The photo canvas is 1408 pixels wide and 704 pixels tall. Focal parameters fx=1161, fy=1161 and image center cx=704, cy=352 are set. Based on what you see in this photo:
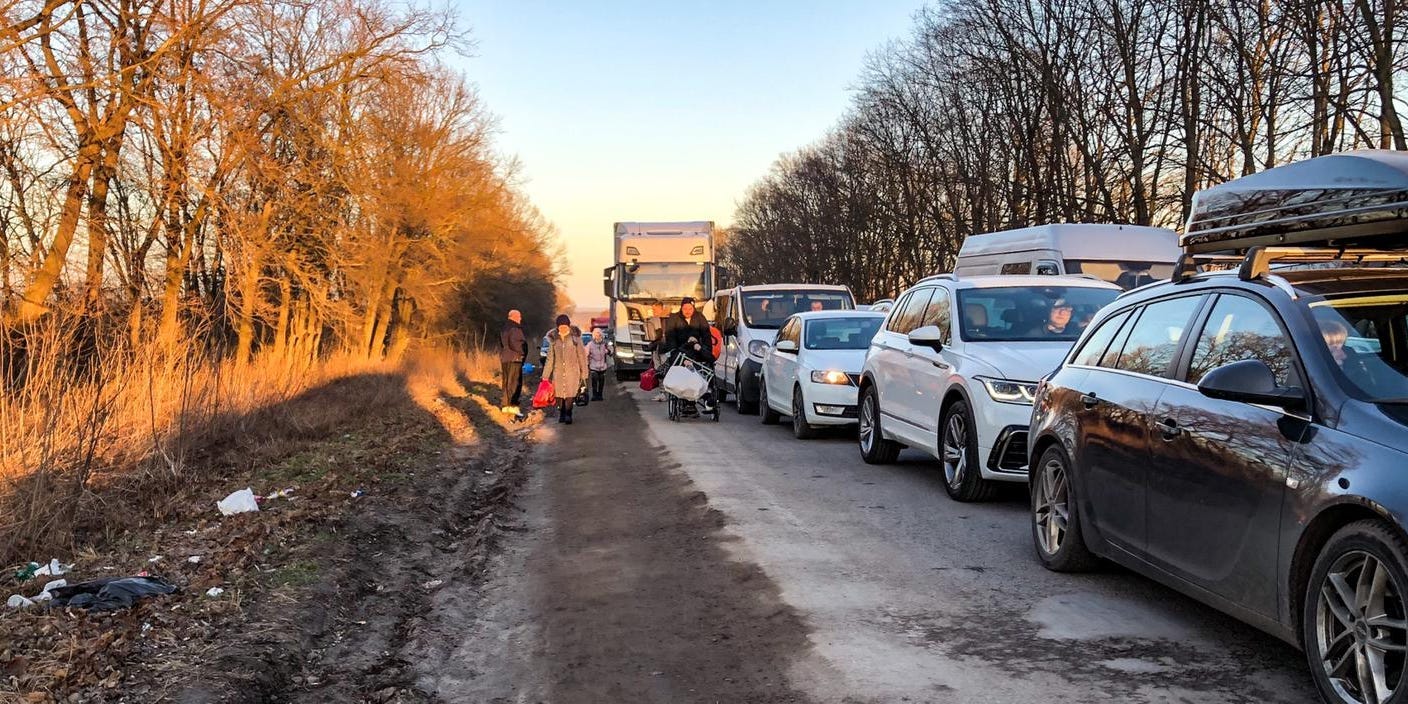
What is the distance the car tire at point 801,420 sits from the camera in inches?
563

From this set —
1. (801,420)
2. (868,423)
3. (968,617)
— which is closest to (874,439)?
(868,423)

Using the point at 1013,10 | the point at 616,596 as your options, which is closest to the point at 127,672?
the point at 616,596

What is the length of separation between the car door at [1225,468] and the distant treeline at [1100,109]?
66.7ft

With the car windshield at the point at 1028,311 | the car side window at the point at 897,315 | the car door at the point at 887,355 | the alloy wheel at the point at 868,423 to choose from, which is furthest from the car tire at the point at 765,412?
the car windshield at the point at 1028,311

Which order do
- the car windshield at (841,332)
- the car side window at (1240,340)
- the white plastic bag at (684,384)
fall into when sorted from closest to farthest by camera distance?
the car side window at (1240,340)
the car windshield at (841,332)
the white plastic bag at (684,384)

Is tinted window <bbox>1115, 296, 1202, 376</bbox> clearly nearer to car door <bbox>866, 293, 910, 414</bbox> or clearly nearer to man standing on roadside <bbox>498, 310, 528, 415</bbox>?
car door <bbox>866, 293, 910, 414</bbox>

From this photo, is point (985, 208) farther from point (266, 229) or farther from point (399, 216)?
point (266, 229)

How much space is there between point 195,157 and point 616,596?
11525 millimetres

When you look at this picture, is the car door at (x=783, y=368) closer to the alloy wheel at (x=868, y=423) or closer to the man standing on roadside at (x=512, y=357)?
the alloy wheel at (x=868, y=423)

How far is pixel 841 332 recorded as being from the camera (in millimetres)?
15195

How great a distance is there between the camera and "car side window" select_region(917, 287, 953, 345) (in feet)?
32.5

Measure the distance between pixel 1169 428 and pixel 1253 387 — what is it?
87 centimetres

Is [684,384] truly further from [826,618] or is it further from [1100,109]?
[1100,109]

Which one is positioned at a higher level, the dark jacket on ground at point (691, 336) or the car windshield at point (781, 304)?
the car windshield at point (781, 304)
